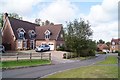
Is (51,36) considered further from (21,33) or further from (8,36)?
(8,36)

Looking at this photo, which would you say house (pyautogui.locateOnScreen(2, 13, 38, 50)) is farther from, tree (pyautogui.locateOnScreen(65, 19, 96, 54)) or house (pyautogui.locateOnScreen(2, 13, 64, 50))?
tree (pyautogui.locateOnScreen(65, 19, 96, 54))

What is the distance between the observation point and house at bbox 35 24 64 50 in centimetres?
6644

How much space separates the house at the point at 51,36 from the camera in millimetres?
66438

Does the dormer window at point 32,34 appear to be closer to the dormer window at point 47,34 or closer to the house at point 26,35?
the house at point 26,35

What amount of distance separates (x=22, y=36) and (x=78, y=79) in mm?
49257

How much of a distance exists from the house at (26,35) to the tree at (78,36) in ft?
27.5

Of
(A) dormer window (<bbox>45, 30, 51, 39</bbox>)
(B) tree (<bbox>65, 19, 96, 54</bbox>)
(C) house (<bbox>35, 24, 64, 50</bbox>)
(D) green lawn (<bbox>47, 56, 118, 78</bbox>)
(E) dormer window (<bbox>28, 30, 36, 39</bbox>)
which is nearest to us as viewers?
(D) green lawn (<bbox>47, 56, 118, 78</bbox>)

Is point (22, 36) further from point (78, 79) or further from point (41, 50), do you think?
point (78, 79)

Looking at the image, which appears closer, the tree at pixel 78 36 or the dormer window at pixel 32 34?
the tree at pixel 78 36

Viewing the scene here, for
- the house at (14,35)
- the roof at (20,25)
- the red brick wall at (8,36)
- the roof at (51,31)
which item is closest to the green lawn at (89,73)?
the house at (14,35)

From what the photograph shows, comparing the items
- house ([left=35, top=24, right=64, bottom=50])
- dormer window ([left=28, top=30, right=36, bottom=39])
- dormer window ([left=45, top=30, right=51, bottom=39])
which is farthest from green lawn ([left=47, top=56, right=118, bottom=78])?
dormer window ([left=28, top=30, right=36, bottom=39])

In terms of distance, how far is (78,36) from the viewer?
58250 millimetres

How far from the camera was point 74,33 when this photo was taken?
58656 millimetres

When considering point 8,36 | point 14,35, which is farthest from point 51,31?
point 8,36
